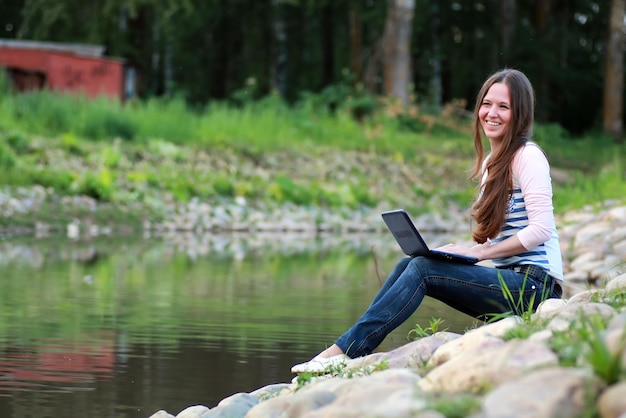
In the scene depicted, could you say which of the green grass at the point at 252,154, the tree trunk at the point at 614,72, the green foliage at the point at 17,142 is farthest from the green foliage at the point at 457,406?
the tree trunk at the point at 614,72

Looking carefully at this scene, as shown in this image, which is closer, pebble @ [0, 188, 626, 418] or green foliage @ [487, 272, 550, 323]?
pebble @ [0, 188, 626, 418]

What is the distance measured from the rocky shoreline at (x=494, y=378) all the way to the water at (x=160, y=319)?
0.73m

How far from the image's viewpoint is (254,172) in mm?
19406

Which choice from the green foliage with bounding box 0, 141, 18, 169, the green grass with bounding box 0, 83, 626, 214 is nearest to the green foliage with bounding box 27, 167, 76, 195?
the green grass with bounding box 0, 83, 626, 214

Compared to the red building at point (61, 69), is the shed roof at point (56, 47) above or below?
above

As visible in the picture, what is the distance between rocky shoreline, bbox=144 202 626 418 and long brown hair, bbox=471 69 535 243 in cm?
49

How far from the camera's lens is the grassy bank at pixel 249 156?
1708 cm

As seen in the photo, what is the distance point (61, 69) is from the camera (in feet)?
82.3

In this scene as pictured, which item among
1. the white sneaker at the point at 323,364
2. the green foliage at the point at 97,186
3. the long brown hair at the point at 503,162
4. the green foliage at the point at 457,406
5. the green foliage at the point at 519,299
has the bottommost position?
the green foliage at the point at 97,186

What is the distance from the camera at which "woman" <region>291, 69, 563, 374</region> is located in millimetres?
5070

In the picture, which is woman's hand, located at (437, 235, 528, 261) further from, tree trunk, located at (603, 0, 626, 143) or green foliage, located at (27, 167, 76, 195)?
tree trunk, located at (603, 0, 626, 143)

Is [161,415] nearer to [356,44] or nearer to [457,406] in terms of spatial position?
[457,406]

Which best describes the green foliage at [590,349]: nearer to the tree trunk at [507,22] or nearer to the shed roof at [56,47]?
the shed roof at [56,47]

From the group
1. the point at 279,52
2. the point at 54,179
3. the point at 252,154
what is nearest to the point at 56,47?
the point at 252,154
